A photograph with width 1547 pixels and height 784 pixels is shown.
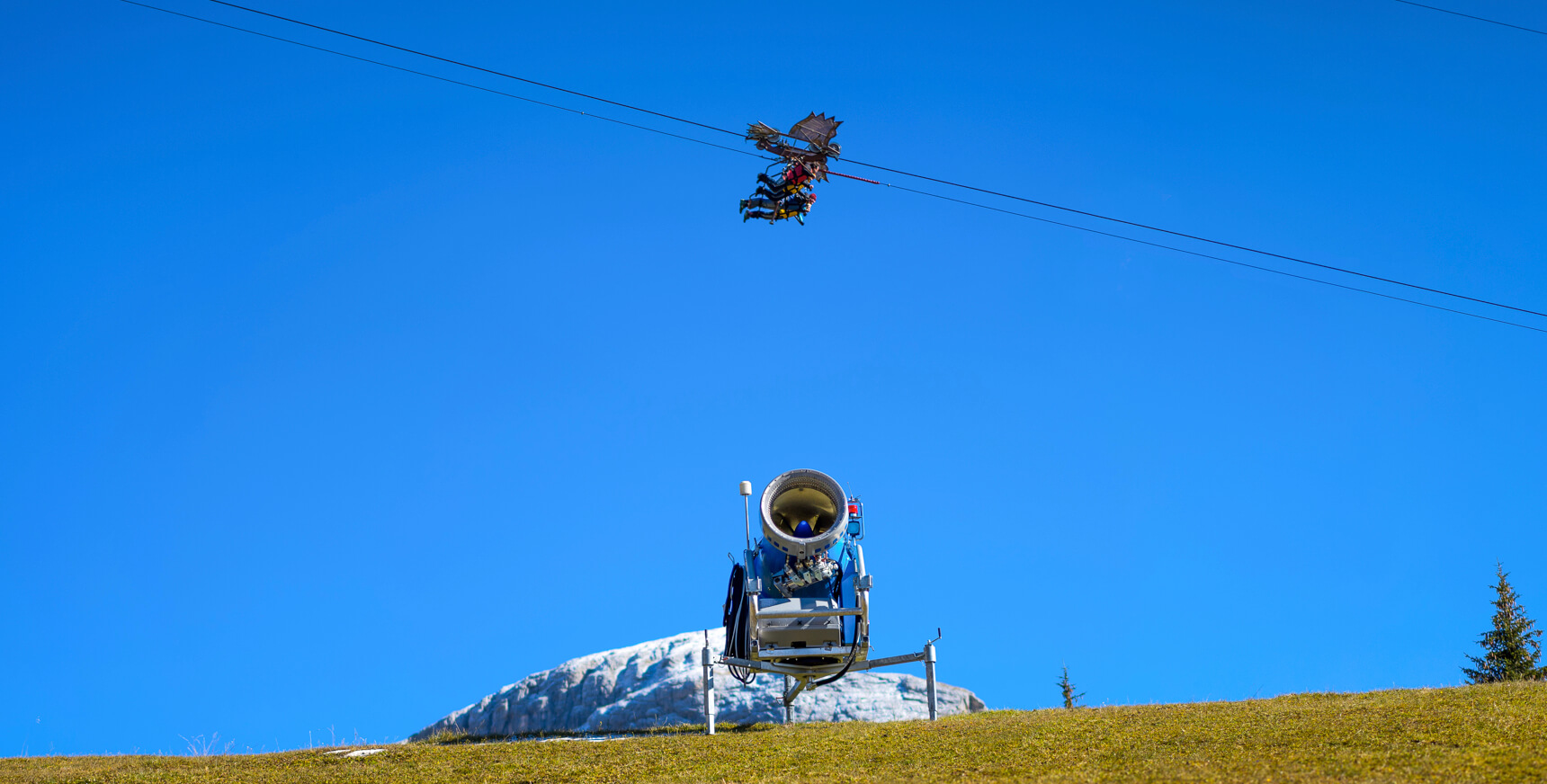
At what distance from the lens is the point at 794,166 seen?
71.6 ft

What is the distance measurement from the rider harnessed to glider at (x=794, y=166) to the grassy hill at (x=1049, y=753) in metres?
9.47

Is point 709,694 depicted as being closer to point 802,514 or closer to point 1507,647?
point 802,514

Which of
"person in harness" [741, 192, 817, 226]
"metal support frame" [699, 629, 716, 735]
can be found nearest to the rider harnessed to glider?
"person in harness" [741, 192, 817, 226]

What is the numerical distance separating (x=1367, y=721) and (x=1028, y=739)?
5.40m

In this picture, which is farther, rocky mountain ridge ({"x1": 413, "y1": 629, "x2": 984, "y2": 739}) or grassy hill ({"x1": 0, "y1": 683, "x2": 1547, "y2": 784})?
rocky mountain ridge ({"x1": 413, "y1": 629, "x2": 984, "y2": 739})

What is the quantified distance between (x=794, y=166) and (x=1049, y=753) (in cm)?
1068

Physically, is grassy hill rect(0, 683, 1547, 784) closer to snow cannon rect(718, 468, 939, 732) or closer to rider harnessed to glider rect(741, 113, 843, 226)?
snow cannon rect(718, 468, 939, 732)

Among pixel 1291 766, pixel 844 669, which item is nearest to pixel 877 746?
pixel 844 669

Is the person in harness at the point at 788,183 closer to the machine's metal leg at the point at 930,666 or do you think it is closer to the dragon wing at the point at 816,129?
the dragon wing at the point at 816,129

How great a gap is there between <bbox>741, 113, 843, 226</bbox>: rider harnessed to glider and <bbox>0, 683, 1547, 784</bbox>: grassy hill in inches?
373

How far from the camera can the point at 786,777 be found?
17.7m

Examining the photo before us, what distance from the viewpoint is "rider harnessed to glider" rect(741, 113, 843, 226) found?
21.4m

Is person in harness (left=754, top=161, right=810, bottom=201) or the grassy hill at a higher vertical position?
person in harness (left=754, top=161, right=810, bottom=201)

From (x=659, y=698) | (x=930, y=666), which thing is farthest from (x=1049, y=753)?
(x=659, y=698)
